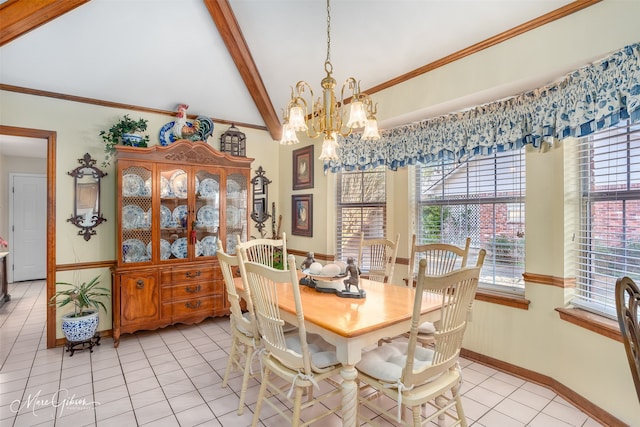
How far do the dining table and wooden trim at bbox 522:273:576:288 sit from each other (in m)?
0.92

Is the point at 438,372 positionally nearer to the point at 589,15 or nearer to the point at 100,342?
the point at 589,15

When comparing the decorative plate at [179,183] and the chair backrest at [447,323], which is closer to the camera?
the chair backrest at [447,323]

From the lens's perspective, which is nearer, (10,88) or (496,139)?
(496,139)

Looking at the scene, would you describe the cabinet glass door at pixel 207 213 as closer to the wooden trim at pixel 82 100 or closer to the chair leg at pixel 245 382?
the wooden trim at pixel 82 100

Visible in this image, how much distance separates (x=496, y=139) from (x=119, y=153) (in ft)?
11.5

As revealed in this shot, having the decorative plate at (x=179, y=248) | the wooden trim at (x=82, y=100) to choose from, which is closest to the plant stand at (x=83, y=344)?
the decorative plate at (x=179, y=248)

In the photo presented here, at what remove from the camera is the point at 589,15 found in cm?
200

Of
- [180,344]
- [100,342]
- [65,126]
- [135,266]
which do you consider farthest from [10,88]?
[180,344]

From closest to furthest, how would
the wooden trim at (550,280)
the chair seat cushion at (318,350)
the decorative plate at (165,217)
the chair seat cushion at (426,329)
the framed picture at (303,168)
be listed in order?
the chair seat cushion at (318,350)
the chair seat cushion at (426,329)
the wooden trim at (550,280)
the decorative plate at (165,217)
the framed picture at (303,168)

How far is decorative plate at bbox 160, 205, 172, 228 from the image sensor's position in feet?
11.8

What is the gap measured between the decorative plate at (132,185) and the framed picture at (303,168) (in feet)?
6.12

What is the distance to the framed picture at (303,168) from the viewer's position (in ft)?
14.1

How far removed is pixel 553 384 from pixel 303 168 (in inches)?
131

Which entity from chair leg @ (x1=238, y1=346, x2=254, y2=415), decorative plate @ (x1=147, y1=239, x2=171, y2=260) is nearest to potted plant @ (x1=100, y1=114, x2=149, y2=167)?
decorative plate @ (x1=147, y1=239, x2=171, y2=260)
